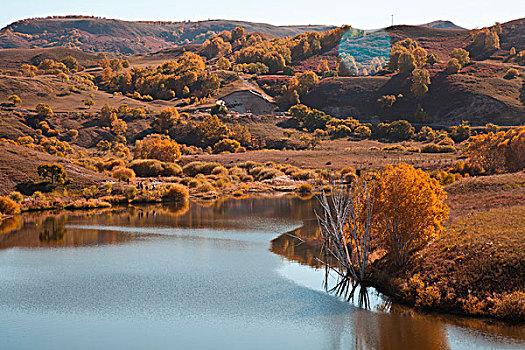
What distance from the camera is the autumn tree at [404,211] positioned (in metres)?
29.2

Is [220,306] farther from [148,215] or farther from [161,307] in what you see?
[148,215]

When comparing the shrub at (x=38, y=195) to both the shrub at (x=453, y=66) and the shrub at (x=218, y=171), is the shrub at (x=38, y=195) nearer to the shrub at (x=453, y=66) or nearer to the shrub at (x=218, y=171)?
the shrub at (x=218, y=171)

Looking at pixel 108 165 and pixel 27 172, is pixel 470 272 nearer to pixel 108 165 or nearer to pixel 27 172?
pixel 27 172

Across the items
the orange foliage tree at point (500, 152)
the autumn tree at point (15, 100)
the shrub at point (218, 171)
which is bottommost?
the shrub at point (218, 171)

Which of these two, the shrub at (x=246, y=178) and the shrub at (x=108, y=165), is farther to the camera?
the shrub at (x=246, y=178)

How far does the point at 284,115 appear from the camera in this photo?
15062 centimetres

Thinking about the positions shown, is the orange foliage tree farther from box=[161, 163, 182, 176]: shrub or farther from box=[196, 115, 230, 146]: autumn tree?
box=[196, 115, 230, 146]: autumn tree

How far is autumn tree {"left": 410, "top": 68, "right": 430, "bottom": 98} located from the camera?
14925cm

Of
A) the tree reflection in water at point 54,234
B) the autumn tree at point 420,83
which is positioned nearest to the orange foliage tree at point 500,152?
the tree reflection in water at point 54,234

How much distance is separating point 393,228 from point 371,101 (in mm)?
131435

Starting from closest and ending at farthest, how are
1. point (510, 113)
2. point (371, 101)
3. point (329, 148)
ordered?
point (329, 148), point (510, 113), point (371, 101)

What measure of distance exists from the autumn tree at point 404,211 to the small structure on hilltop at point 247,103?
126257 millimetres

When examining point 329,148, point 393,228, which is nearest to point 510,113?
point 329,148

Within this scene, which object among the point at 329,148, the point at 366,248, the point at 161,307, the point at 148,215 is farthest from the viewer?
the point at 329,148
